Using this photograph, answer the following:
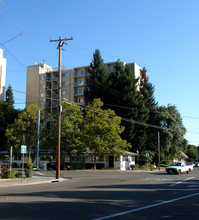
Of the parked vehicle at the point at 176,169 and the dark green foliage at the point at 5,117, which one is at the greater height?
the dark green foliage at the point at 5,117

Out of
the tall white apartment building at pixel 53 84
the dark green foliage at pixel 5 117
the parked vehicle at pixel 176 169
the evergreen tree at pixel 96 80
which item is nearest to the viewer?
the parked vehicle at pixel 176 169

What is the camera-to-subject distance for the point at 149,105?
59469mm

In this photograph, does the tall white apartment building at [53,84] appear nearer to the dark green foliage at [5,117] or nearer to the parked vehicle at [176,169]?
the dark green foliage at [5,117]

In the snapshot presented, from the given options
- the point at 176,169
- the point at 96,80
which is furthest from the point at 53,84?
the point at 176,169

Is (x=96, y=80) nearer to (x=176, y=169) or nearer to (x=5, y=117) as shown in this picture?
(x=5, y=117)

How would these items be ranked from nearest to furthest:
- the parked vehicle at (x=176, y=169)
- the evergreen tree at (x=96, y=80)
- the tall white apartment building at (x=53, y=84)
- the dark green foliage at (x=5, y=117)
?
1. the parked vehicle at (x=176, y=169)
2. the evergreen tree at (x=96, y=80)
3. the dark green foliage at (x=5, y=117)
4. the tall white apartment building at (x=53, y=84)

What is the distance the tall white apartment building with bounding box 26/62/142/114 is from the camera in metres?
77.1

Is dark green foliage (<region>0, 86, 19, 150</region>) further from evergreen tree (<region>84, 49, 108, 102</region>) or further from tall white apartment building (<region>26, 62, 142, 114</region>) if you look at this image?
evergreen tree (<region>84, 49, 108, 102</region>)

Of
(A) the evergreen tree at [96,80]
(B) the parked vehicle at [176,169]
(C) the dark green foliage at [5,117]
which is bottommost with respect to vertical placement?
(B) the parked vehicle at [176,169]

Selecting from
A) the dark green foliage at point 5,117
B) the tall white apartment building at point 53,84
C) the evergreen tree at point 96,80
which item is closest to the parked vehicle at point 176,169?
the evergreen tree at point 96,80

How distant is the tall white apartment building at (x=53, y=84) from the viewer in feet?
253

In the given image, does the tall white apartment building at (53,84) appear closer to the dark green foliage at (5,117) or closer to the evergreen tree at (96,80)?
the dark green foliage at (5,117)

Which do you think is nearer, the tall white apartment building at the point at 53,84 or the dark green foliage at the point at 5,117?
the dark green foliage at the point at 5,117

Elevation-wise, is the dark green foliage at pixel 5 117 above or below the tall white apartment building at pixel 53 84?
below
